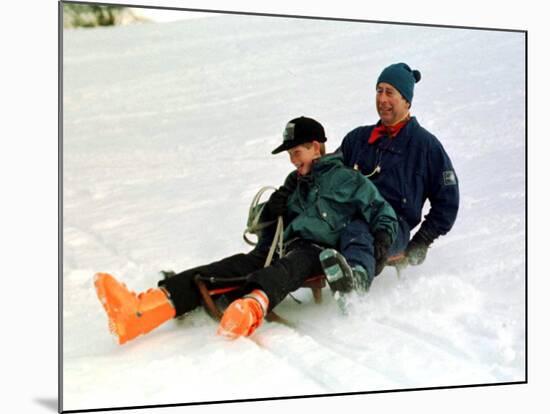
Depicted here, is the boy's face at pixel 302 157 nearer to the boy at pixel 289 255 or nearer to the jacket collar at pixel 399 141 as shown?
the boy at pixel 289 255

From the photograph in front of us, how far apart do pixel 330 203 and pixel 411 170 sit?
400mm

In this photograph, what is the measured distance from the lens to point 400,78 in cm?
404

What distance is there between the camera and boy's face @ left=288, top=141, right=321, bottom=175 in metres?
3.85

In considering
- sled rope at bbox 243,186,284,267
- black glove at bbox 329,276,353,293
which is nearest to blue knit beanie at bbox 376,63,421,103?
sled rope at bbox 243,186,284,267

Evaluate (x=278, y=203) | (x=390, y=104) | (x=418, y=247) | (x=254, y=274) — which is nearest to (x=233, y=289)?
(x=254, y=274)

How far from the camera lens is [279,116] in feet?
12.7

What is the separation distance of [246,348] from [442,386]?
2.90 feet

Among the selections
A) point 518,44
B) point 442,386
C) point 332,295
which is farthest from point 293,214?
point 518,44

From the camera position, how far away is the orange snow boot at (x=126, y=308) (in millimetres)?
3572

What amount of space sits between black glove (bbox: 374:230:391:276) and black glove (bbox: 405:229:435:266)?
0.13 metres

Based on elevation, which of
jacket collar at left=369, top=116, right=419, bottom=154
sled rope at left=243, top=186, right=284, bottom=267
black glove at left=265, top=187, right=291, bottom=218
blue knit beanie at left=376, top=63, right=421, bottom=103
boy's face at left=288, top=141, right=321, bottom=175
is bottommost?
sled rope at left=243, top=186, right=284, bottom=267

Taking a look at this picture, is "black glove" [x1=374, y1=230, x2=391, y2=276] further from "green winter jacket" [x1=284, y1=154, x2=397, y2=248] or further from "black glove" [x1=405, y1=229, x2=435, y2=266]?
"black glove" [x1=405, y1=229, x2=435, y2=266]

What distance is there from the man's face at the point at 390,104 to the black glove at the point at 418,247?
1.53 feet

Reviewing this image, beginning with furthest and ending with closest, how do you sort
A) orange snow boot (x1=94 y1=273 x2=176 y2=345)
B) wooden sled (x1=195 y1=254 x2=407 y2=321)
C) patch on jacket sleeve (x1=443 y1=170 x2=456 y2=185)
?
patch on jacket sleeve (x1=443 y1=170 x2=456 y2=185)
wooden sled (x1=195 y1=254 x2=407 y2=321)
orange snow boot (x1=94 y1=273 x2=176 y2=345)
